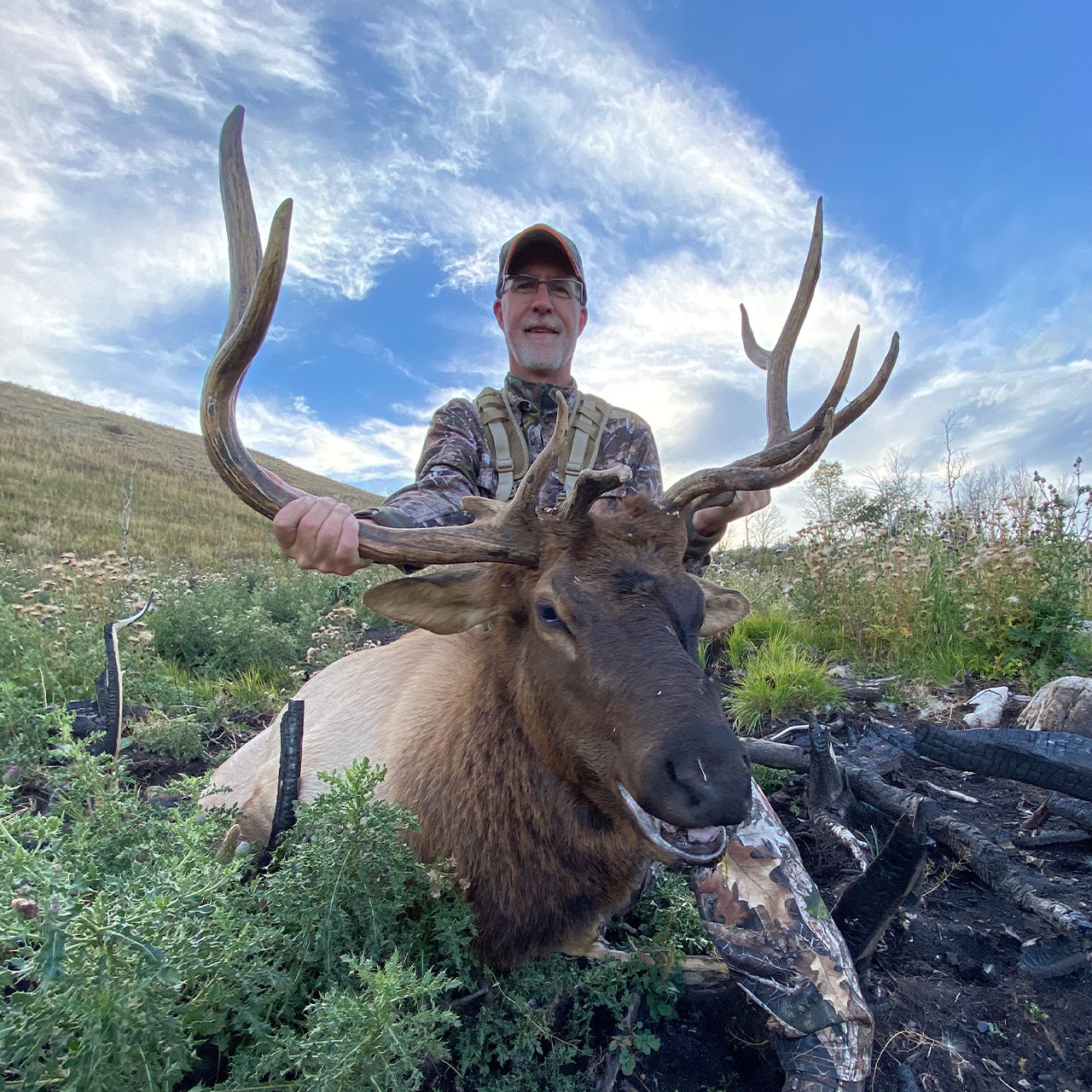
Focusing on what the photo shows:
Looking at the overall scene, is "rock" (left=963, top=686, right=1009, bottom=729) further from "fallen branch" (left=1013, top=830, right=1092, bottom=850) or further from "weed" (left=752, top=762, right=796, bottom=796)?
"weed" (left=752, top=762, right=796, bottom=796)

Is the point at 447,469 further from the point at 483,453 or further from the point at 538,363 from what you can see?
the point at 538,363

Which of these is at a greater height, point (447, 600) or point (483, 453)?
point (483, 453)

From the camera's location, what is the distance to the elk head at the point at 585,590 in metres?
2.19

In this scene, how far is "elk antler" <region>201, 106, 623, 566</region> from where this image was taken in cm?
262

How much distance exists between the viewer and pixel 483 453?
4.87m

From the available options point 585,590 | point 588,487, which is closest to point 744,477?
point 588,487

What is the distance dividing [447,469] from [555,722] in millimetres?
2481

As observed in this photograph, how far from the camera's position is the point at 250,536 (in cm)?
2453

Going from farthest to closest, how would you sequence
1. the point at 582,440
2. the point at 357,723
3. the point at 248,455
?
the point at 582,440, the point at 357,723, the point at 248,455

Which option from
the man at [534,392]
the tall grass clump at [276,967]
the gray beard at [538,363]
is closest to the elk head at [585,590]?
the tall grass clump at [276,967]

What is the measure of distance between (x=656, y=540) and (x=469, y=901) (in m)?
1.59

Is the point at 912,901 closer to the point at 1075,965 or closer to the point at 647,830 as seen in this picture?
the point at 1075,965

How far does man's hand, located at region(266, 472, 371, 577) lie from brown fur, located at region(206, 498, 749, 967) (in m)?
0.21

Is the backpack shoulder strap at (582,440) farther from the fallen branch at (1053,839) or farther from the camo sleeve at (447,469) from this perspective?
the fallen branch at (1053,839)
